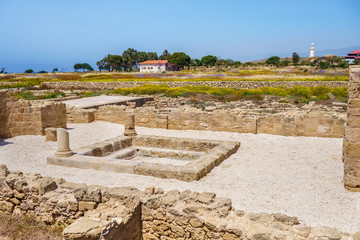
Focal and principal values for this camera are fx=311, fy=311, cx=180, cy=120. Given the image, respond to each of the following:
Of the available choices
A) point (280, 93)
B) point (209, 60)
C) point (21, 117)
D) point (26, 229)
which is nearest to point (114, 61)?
point (209, 60)

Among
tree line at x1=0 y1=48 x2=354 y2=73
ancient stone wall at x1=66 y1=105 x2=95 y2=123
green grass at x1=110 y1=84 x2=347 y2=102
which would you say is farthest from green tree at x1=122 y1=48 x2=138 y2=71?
ancient stone wall at x1=66 y1=105 x2=95 y2=123

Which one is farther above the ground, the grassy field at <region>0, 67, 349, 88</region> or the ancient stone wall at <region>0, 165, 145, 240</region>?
the grassy field at <region>0, 67, 349, 88</region>

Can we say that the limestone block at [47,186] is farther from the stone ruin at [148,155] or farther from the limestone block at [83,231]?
the stone ruin at [148,155]

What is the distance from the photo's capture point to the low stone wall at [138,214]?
425 centimetres

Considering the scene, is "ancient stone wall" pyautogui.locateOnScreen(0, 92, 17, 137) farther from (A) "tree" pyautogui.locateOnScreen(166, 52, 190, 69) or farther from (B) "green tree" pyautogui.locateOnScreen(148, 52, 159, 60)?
(B) "green tree" pyautogui.locateOnScreen(148, 52, 159, 60)

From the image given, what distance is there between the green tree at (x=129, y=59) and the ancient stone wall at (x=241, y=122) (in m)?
78.8

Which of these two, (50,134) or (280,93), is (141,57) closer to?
(280,93)

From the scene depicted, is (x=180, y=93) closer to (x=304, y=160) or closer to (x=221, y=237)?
(x=304, y=160)

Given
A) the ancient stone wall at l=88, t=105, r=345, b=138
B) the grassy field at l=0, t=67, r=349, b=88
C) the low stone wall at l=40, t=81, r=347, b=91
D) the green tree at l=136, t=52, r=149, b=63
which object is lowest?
the ancient stone wall at l=88, t=105, r=345, b=138

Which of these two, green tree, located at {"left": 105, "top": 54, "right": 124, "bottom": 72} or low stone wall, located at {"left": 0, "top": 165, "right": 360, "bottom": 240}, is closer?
low stone wall, located at {"left": 0, "top": 165, "right": 360, "bottom": 240}

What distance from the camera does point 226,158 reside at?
9.60m

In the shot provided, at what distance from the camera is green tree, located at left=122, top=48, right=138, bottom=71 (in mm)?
92975

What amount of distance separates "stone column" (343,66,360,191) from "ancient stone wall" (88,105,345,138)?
505cm

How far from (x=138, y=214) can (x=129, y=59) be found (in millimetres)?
91888
